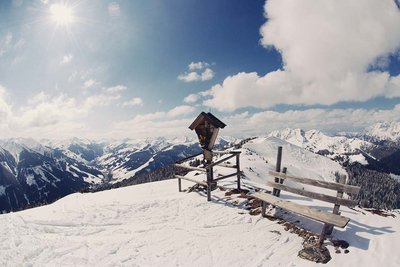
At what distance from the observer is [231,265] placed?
9.70 m

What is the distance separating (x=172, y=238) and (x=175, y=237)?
157mm

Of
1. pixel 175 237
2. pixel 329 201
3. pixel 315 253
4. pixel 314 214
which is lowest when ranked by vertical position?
pixel 175 237

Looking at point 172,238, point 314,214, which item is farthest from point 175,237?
point 314,214

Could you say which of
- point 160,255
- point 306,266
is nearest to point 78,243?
point 160,255

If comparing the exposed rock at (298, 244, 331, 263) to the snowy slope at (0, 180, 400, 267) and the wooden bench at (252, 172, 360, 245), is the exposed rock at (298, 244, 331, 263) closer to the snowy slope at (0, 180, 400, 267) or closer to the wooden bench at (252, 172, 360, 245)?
the snowy slope at (0, 180, 400, 267)

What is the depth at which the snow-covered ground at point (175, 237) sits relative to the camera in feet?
32.9

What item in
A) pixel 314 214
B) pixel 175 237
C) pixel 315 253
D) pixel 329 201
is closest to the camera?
pixel 315 253

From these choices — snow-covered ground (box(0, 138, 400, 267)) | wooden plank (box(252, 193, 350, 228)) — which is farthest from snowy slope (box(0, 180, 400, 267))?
wooden plank (box(252, 193, 350, 228))

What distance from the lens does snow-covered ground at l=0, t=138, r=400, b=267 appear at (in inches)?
395

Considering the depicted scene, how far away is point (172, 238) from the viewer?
40.0ft

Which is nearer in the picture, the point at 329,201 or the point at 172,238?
the point at 329,201

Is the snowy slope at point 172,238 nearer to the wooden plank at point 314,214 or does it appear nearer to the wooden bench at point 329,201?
the wooden bench at point 329,201

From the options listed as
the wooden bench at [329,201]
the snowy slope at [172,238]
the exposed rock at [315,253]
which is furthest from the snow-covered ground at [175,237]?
the wooden bench at [329,201]

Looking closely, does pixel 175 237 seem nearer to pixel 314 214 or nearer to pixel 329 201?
pixel 314 214
